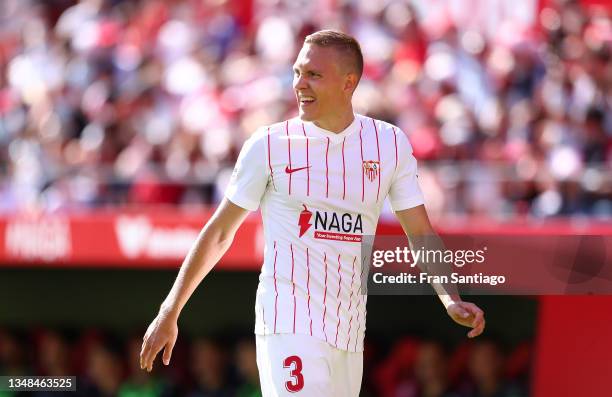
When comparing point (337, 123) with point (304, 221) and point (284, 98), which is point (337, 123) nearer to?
point (304, 221)

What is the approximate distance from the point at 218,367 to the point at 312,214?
18.4 feet

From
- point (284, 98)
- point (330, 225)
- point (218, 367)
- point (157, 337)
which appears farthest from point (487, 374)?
point (157, 337)

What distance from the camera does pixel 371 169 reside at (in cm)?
500

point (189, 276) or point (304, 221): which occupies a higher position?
point (304, 221)

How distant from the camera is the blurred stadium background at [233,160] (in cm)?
952

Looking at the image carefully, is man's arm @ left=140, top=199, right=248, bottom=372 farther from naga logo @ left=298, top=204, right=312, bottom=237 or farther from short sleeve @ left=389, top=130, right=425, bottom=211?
short sleeve @ left=389, top=130, right=425, bottom=211

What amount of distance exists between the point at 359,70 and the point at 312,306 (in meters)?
0.99

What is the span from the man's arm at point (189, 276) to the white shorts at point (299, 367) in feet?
1.18

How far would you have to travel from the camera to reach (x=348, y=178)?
4965 mm

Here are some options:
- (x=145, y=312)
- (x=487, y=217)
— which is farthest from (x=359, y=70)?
(x=145, y=312)

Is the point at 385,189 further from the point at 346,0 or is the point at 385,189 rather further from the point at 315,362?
the point at 346,0

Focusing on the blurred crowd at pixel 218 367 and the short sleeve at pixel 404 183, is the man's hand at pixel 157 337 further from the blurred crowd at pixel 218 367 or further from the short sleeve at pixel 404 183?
the blurred crowd at pixel 218 367

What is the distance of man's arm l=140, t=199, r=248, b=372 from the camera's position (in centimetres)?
480

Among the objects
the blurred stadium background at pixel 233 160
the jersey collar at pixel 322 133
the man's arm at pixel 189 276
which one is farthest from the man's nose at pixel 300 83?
the blurred stadium background at pixel 233 160
